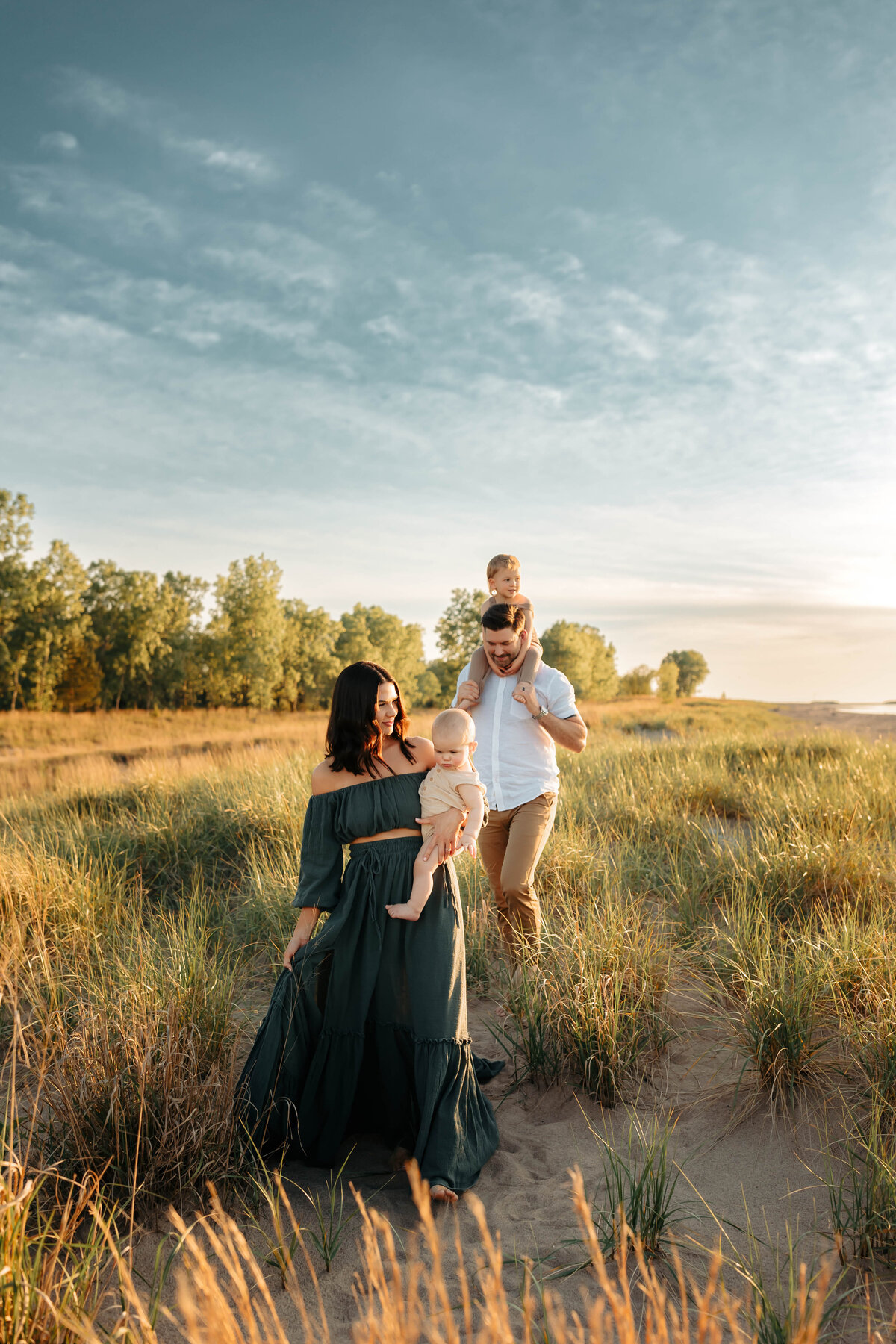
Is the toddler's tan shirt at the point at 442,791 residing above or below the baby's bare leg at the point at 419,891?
above

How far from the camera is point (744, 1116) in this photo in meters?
3.78

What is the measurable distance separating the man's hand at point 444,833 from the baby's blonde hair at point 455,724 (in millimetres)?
304

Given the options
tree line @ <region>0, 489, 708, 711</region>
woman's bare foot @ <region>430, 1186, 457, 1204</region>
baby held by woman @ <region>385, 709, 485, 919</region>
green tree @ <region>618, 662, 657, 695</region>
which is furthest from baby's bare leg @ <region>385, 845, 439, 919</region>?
green tree @ <region>618, 662, 657, 695</region>

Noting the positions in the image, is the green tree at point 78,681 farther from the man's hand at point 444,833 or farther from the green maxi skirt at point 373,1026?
the man's hand at point 444,833

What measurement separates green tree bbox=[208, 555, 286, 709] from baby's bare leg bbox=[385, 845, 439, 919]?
4115cm

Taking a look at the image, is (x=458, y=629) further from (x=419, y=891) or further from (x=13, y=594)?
(x=419, y=891)

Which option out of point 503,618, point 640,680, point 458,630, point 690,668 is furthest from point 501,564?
point 690,668

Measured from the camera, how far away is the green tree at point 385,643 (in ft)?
176

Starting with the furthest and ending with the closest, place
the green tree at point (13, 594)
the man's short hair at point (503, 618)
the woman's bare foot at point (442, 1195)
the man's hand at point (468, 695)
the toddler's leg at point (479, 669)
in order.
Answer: the green tree at point (13, 594) → the toddler's leg at point (479, 669) → the man's hand at point (468, 695) → the man's short hair at point (503, 618) → the woman's bare foot at point (442, 1195)

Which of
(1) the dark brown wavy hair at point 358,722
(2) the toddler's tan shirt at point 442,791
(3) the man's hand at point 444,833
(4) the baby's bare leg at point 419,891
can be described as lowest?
(4) the baby's bare leg at point 419,891

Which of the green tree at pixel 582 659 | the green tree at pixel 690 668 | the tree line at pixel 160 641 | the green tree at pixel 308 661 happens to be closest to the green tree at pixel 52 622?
the tree line at pixel 160 641

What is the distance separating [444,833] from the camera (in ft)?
10.5

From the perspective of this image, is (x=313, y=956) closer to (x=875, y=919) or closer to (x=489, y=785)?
(x=489, y=785)

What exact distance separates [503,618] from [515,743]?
0.76 metres
